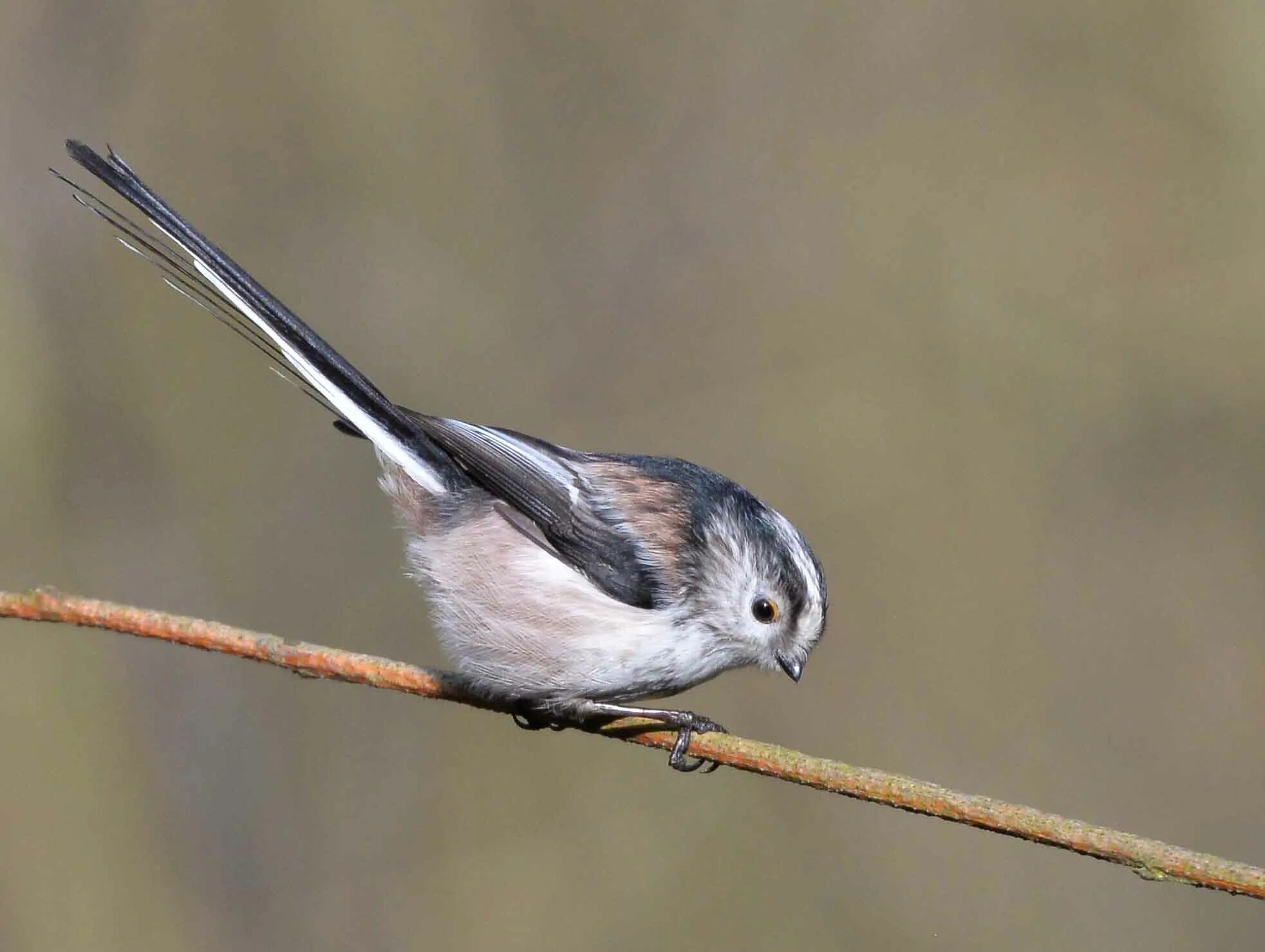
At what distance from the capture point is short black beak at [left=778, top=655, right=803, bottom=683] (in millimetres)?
3002

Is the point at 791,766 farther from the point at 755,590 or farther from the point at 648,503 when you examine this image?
the point at 648,503

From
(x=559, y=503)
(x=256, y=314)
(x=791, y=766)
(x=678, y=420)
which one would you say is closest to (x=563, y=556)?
(x=559, y=503)

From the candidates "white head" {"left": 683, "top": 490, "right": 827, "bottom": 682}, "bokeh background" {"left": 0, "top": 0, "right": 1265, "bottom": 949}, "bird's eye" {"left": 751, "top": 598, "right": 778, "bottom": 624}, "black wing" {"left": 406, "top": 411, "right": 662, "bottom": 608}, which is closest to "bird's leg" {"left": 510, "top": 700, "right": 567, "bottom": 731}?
"black wing" {"left": 406, "top": 411, "right": 662, "bottom": 608}

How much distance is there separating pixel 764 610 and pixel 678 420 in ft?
9.09

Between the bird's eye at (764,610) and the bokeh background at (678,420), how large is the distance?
8.14 ft

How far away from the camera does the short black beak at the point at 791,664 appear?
300 centimetres

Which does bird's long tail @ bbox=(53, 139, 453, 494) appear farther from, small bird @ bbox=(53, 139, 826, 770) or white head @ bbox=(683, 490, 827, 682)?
white head @ bbox=(683, 490, 827, 682)

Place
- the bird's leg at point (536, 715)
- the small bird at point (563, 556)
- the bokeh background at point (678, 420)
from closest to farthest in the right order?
the small bird at point (563, 556) < the bird's leg at point (536, 715) < the bokeh background at point (678, 420)

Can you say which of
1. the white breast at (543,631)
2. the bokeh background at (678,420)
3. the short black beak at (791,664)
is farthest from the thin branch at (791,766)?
the bokeh background at (678,420)

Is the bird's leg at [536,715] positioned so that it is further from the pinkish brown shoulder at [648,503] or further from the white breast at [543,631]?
the pinkish brown shoulder at [648,503]

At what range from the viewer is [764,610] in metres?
2.92

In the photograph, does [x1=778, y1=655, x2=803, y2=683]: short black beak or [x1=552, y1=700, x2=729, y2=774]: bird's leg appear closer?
[x1=552, y1=700, x2=729, y2=774]: bird's leg

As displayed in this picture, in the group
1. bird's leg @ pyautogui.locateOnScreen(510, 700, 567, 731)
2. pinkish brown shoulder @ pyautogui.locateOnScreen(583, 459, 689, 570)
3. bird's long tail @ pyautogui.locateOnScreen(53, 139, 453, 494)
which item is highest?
bird's long tail @ pyautogui.locateOnScreen(53, 139, 453, 494)

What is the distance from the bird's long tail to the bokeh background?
2034mm
